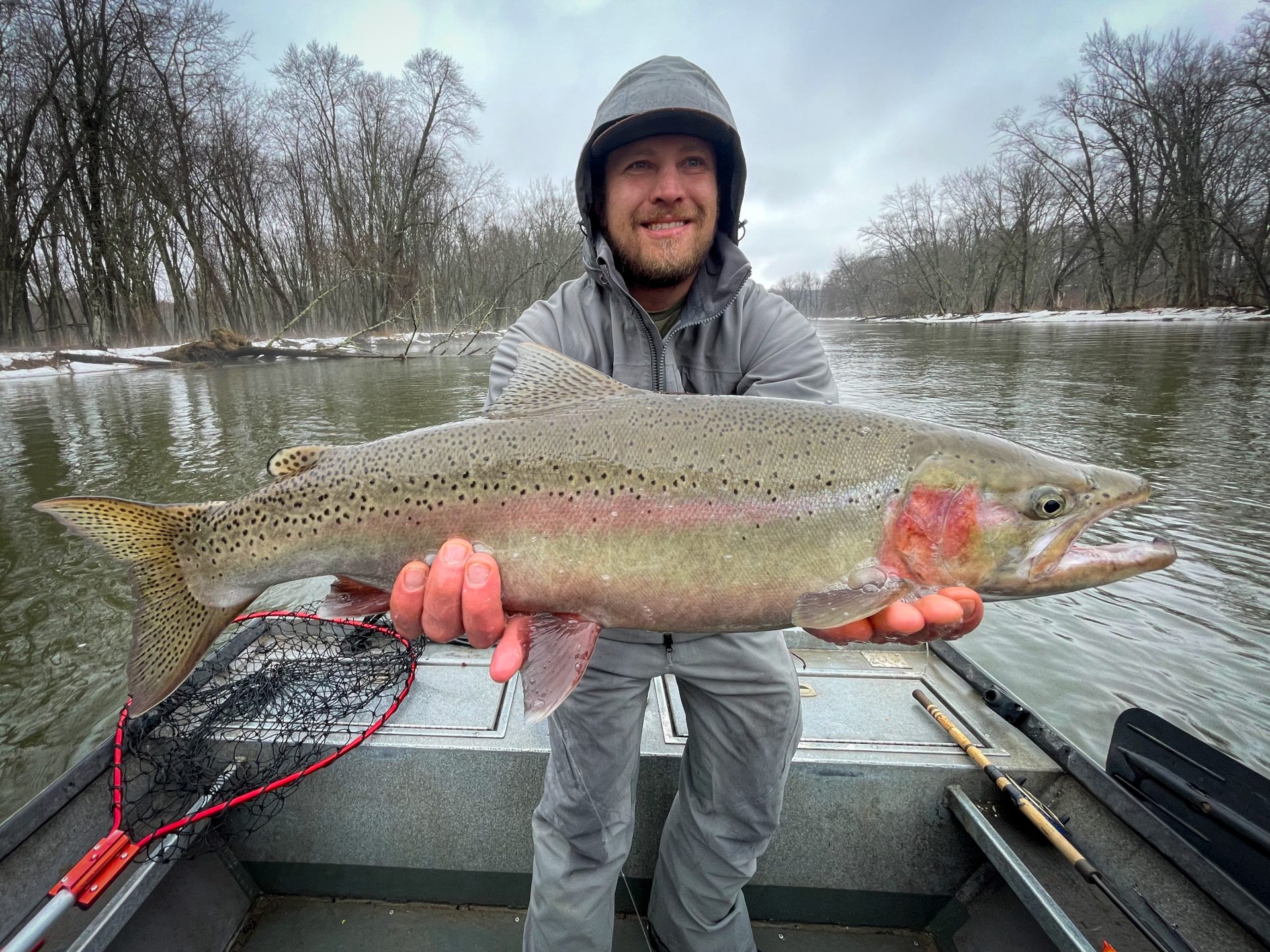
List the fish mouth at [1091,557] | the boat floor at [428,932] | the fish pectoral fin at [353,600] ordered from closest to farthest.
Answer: the fish mouth at [1091,557] < the fish pectoral fin at [353,600] < the boat floor at [428,932]

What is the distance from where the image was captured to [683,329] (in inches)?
101

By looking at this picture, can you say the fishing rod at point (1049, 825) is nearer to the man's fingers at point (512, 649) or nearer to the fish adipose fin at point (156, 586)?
the man's fingers at point (512, 649)

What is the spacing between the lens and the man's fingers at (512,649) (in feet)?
6.33

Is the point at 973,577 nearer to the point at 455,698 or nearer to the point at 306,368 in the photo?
the point at 455,698

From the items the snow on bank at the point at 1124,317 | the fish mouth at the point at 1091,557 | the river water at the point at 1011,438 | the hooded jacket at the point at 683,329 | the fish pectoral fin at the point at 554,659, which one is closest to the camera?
the fish mouth at the point at 1091,557

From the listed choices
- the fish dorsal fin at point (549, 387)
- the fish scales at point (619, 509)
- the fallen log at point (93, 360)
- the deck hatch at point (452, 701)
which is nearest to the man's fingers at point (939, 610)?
the fish scales at point (619, 509)

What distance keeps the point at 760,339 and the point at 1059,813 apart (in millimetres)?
2287

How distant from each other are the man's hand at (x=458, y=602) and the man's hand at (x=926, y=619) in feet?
3.24

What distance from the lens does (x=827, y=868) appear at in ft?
8.68

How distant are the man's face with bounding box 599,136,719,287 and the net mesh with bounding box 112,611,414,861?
2.31 metres

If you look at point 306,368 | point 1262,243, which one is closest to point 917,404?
point 306,368

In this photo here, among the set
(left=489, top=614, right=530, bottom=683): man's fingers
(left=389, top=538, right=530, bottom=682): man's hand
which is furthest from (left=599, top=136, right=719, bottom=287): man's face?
(left=489, top=614, right=530, bottom=683): man's fingers

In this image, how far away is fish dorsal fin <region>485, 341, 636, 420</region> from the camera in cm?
222

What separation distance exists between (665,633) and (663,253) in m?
1.52
